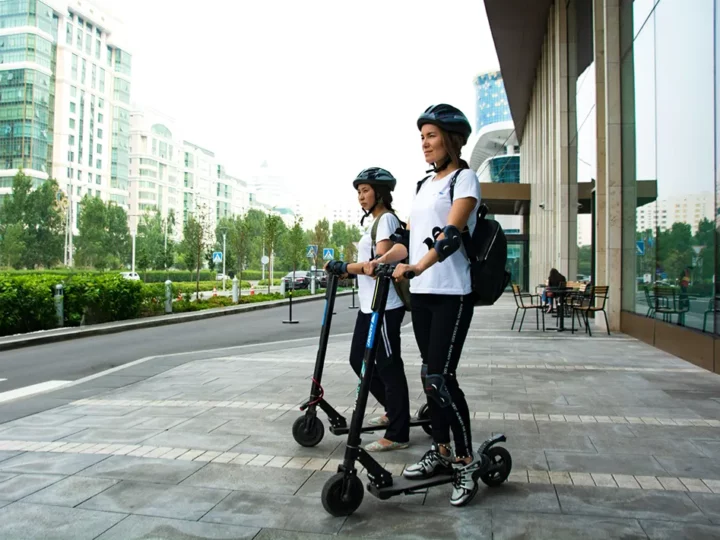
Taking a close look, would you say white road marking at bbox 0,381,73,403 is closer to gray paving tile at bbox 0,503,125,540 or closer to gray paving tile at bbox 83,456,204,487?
gray paving tile at bbox 83,456,204,487

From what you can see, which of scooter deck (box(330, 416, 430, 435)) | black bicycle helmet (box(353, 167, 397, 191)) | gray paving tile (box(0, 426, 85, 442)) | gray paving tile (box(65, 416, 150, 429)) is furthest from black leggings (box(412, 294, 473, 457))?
gray paving tile (box(0, 426, 85, 442))

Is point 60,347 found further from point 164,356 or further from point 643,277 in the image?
point 643,277

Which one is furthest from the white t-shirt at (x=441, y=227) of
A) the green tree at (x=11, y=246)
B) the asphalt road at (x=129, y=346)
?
the green tree at (x=11, y=246)

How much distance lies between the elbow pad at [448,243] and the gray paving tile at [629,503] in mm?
1401

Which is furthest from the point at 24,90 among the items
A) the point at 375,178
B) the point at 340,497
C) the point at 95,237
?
the point at 340,497

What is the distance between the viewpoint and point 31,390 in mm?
6996

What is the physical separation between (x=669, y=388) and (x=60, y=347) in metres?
9.68

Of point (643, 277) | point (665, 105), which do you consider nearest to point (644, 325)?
point (643, 277)

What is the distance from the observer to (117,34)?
112188 millimetres

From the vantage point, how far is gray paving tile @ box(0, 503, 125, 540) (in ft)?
9.60

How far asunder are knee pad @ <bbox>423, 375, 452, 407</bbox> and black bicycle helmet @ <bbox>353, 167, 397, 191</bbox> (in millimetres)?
1532

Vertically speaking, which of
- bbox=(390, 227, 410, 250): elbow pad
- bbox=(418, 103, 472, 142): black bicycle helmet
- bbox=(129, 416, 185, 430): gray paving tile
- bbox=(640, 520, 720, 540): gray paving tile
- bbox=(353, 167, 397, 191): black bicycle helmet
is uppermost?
bbox=(418, 103, 472, 142): black bicycle helmet

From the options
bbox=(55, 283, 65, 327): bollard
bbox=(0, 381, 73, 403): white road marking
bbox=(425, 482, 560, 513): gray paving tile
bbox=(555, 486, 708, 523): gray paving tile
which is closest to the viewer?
bbox=(555, 486, 708, 523): gray paving tile

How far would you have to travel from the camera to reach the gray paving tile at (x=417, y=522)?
9.55 ft
